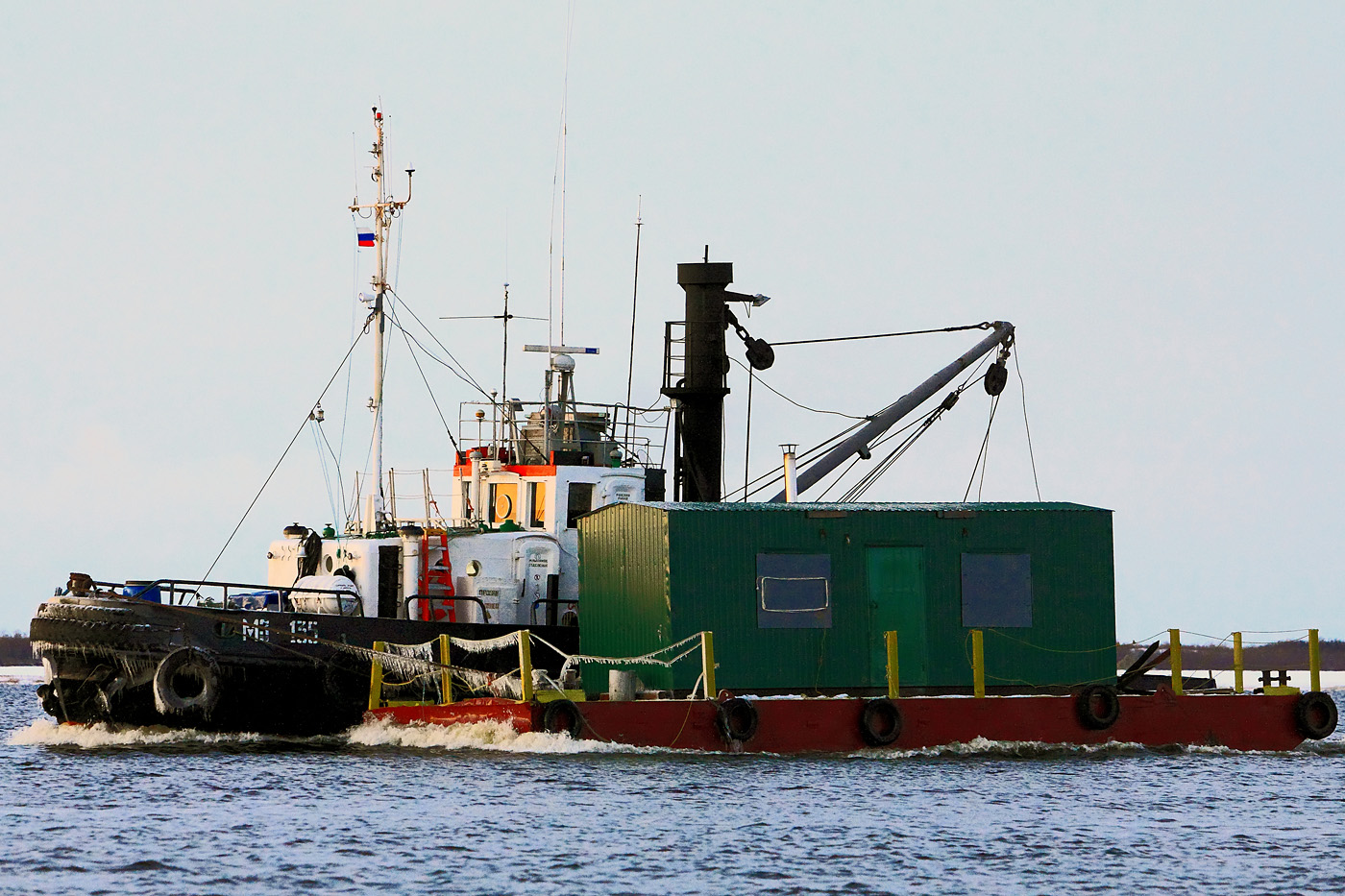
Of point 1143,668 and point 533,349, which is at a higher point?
point 533,349

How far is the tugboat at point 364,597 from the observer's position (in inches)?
1048

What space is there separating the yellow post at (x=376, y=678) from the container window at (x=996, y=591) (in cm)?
855

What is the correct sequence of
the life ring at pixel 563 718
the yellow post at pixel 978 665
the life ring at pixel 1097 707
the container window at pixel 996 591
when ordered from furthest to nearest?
the container window at pixel 996 591
the life ring at pixel 1097 707
the yellow post at pixel 978 665
the life ring at pixel 563 718

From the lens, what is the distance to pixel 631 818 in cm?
1975

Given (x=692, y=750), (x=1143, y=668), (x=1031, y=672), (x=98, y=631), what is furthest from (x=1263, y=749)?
(x=98, y=631)

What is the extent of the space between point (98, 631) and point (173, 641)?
114 cm

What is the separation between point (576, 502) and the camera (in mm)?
30016

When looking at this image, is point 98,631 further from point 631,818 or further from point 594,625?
point 631,818

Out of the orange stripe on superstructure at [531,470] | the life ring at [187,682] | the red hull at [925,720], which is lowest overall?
the red hull at [925,720]

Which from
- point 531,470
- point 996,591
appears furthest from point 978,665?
point 531,470

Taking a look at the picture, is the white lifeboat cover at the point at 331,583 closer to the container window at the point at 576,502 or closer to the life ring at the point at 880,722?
the container window at the point at 576,502

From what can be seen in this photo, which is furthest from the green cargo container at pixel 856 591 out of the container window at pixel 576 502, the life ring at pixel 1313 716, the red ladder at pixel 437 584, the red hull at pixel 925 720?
the life ring at pixel 1313 716

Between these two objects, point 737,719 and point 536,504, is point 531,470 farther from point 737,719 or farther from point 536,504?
point 737,719

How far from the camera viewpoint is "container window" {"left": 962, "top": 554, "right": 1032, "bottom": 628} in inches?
1035
